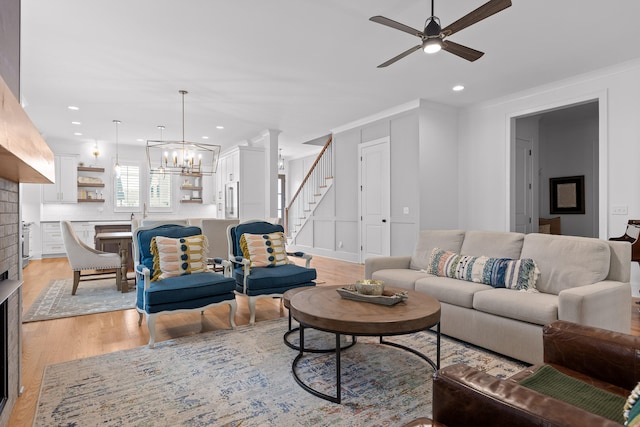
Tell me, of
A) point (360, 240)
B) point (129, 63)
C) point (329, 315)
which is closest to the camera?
point (329, 315)

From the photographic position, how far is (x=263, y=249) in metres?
3.96

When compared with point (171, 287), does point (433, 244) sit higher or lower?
higher

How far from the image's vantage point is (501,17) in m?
3.23

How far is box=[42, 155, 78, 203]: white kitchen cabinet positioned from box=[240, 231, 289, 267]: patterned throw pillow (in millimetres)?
6756

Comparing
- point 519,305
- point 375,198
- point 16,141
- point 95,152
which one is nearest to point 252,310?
point 519,305

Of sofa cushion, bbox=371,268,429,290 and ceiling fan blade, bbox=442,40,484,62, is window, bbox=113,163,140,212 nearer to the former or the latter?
sofa cushion, bbox=371,268,429,290

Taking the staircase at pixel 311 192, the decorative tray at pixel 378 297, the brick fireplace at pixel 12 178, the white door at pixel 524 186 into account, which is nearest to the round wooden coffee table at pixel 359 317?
the decorative tray at pixel 378 297

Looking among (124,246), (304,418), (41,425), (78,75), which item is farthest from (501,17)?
(124,246)

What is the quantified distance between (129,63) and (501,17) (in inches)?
155

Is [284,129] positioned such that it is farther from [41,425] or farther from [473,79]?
[41,425]

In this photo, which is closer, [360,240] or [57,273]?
[57,273]

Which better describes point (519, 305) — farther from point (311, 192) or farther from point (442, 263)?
point (311, 192)

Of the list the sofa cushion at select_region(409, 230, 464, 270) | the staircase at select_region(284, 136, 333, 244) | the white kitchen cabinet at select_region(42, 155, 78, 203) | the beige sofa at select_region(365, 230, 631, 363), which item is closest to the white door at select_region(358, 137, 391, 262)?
the staircase at select_region(284, 136, 333, 244)

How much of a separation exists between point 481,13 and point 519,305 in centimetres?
205
